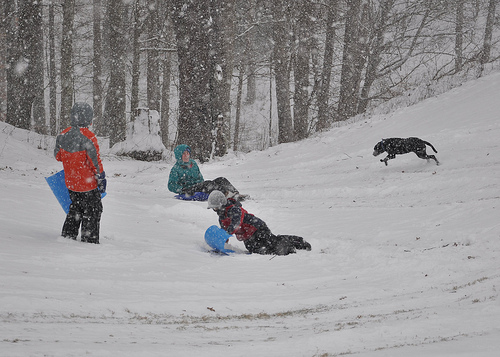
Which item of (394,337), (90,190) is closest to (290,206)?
(90,190)

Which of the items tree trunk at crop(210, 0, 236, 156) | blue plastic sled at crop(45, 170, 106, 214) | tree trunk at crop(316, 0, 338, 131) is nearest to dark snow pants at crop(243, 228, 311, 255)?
blue plastic sled at crop(45, 170, 106, 214)

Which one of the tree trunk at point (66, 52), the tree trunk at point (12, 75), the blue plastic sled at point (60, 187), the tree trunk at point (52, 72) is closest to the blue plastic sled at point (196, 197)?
the blue plastic sled at point (60, 187)

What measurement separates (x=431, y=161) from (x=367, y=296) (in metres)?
6.21

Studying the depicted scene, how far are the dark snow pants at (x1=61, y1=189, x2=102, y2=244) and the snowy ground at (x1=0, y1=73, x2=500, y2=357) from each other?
165 mm

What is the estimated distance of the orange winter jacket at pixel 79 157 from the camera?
5328 mm

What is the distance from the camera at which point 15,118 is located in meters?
15.7

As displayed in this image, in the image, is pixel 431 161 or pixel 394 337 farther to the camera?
pixel 431 161

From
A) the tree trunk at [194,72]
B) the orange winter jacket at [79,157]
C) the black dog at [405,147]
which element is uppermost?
the tree trunk at [194,72]

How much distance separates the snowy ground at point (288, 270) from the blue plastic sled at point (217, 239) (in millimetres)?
171

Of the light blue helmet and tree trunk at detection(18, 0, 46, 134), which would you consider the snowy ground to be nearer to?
the light blue helmet

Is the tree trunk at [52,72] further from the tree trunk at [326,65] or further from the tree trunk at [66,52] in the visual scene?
the tree trunk at [326,65]

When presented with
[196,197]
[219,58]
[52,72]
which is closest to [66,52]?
[219,58]

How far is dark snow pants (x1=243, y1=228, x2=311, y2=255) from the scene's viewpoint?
6329 mm

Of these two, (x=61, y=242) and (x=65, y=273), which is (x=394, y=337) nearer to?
(x=65, y=273)
